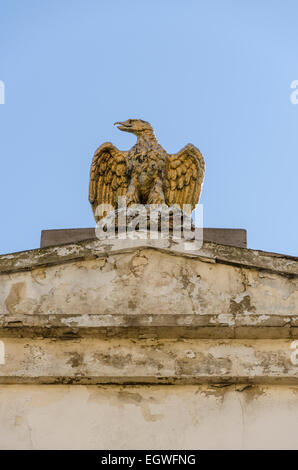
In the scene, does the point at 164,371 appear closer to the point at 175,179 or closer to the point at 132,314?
the point at 132,314

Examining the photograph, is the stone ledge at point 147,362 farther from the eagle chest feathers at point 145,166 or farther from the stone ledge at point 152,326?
the eagle chest feathers at point 145,166

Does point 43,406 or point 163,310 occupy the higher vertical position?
point 163,310

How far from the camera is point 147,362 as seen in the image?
7492 mm

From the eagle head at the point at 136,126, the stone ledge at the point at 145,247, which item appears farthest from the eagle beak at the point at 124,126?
the stone ledge at the point at 145,247

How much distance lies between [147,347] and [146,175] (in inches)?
132

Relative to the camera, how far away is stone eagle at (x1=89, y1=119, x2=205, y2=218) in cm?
1042

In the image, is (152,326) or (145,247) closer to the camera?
(152,326)

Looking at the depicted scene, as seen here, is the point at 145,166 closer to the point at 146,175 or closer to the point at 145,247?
the point at 146,175

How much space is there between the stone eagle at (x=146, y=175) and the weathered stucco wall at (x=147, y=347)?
2.29 meters

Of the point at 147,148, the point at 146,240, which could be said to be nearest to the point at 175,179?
the point at 147,148

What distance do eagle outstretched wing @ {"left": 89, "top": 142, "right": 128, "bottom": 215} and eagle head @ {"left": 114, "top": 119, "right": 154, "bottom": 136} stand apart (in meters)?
0.75

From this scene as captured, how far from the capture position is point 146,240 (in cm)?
818

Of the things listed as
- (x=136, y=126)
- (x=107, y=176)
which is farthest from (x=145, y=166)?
(x=136, y=126)
